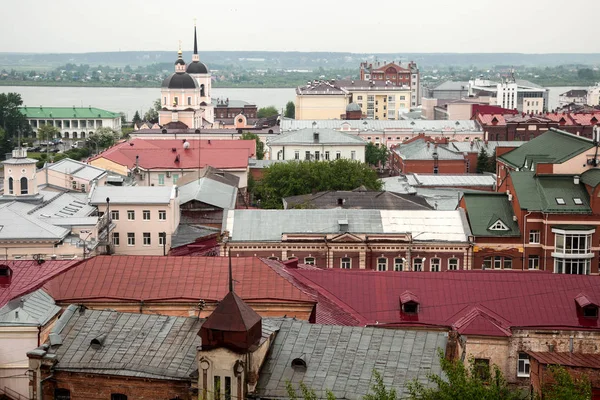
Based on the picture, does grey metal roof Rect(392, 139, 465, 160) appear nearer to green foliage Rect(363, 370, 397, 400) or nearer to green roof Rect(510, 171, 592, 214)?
green roof Rect(510, 171, 592, 214)

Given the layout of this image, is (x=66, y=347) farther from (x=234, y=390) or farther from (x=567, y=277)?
(x=567, y=277)

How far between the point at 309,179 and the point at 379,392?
39.0 metres

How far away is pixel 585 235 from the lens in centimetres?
3869

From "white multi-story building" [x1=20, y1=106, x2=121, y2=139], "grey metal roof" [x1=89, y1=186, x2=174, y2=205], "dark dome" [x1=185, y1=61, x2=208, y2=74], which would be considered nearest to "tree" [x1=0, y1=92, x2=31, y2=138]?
"white multi-story building" [x1=20, y1=106, x2=121, y2=139]

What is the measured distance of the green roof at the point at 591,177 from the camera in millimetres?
39188

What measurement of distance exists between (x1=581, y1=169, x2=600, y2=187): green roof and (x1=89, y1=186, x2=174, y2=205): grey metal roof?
18047 mm

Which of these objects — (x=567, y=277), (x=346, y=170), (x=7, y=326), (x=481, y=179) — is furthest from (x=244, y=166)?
(x=7, y=326)

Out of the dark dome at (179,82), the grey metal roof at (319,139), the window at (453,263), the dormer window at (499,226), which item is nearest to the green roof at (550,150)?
the dormer window at (499,226)

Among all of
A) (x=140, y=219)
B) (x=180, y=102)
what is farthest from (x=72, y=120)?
(x=140, y=219)

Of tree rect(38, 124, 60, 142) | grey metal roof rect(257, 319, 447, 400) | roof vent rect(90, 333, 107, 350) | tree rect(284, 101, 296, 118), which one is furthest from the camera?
tree rect(284, 101, 296, 118)

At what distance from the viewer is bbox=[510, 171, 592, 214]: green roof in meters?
38.9

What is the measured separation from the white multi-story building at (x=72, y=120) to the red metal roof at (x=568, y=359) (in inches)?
4602

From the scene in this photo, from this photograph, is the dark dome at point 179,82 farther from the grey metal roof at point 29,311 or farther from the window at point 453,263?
the grey metal roof at point 29,311

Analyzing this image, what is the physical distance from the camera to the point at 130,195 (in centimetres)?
4512
